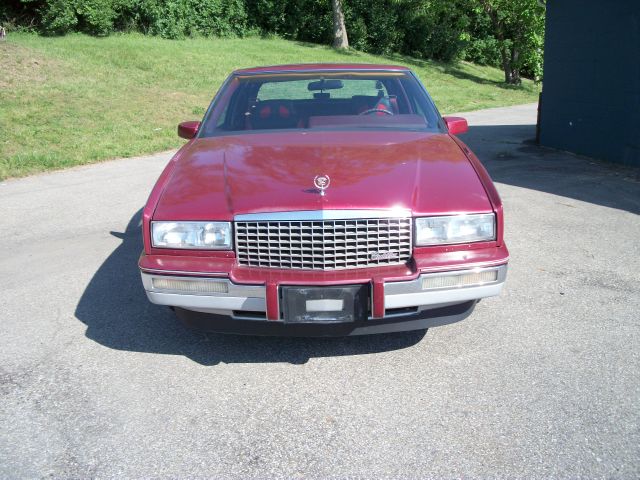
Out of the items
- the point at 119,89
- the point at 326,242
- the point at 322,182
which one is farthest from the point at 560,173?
the point at 119,89

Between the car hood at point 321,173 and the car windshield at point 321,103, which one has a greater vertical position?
the car windshield at point 321,103

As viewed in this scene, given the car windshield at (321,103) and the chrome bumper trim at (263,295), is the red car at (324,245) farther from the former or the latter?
the car windshield at (321,103)

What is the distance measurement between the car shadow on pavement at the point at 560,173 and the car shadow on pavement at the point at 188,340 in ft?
14.4

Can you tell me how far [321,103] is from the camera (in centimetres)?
473

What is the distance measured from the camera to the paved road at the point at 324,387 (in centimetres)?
269

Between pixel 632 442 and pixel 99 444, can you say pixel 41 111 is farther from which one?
pixel 632 442

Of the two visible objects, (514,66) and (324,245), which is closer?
(324,245)

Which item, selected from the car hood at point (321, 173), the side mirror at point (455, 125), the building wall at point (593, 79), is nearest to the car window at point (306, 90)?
the side mirror at point (455, 125)

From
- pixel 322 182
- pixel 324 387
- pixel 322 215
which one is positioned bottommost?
pixel 324 387

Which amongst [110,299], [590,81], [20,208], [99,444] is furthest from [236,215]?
[590,81]

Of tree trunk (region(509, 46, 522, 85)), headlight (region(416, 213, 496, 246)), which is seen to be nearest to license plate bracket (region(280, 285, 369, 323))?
headlight (region(416, 213, 496, 246))

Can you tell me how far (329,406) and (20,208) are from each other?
5748 millimetres

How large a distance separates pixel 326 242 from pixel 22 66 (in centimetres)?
1758

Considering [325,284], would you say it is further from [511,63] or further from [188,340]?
[511,63]
